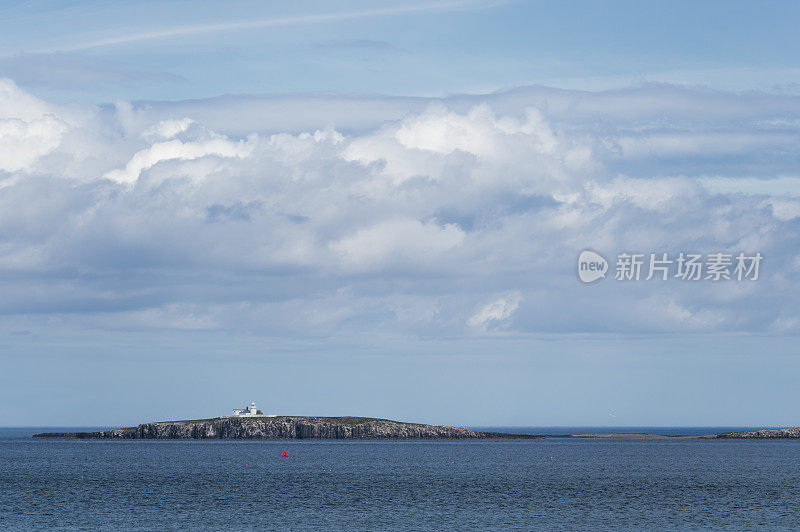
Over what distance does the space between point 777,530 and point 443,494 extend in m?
45.8

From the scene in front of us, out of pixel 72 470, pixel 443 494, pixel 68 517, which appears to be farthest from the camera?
pixel 72 470

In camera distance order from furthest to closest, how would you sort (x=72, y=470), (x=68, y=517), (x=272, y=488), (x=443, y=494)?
1. (x=72, y=470)
2. (x=272, y=488)
3. (x=443, y=494)
4. (x=68, y=517)

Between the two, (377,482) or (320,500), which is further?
(377,482)

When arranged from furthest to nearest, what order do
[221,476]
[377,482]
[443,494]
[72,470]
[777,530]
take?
[72,470] → [221,476] → [377,482] → [443,494] → [777,530]

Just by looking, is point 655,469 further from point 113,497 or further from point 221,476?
point 113,497

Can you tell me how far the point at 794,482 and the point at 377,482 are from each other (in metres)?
64.0

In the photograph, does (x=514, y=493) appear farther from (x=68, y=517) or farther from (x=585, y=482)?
(x=68, y=517)

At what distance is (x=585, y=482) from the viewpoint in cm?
14362

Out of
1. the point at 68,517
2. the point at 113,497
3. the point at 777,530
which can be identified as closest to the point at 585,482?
the point at 777,530

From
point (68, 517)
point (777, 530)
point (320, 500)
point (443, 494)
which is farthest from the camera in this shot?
point (443, 494)

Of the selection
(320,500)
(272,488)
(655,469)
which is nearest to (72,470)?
(272,488)

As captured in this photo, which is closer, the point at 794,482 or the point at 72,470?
the point at 794,482

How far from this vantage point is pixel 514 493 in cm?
12356

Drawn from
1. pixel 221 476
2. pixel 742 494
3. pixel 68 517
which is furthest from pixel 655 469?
pixel 68 517
